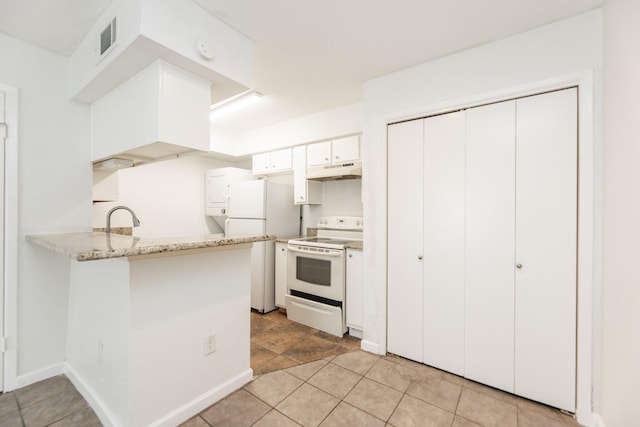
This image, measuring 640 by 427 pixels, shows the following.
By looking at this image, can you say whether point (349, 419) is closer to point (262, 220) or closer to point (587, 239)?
point (587, 239)

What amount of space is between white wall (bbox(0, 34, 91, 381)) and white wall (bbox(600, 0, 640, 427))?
358cm

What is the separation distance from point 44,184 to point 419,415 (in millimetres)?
3148

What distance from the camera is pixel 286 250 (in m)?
3.47

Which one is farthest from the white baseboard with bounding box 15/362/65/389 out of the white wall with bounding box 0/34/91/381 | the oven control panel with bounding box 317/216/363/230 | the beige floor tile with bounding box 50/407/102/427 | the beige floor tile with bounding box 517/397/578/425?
the beige floor tile with bounding box 517/397/578/425

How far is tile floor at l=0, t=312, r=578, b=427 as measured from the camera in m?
1.66

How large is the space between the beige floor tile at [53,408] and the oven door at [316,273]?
6.55ft

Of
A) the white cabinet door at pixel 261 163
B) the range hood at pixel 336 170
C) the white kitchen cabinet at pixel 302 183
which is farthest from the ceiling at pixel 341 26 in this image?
the white cabinet door at pixel 261 163

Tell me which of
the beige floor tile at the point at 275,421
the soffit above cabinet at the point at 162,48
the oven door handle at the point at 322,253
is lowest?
the beige floor tile at the point at 275,421

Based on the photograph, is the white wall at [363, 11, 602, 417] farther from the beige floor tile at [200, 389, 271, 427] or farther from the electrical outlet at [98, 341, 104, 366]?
the electrical outlet at [98, 341, 104, 366]

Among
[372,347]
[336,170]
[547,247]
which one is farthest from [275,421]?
[336,170]

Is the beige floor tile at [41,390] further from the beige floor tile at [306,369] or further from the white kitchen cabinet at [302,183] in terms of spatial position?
the white kitchen cabinet at [302,183]

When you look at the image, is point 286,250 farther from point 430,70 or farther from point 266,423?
point 430,70

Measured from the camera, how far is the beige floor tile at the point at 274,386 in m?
1.87

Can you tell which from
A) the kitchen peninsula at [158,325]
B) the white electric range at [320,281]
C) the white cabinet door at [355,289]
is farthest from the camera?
the white electric range at [320,281]
